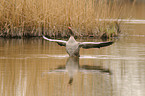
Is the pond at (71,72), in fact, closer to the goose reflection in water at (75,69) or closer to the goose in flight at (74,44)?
the goose reflection in water at (75,69)

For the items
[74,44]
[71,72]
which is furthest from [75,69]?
[74,44]

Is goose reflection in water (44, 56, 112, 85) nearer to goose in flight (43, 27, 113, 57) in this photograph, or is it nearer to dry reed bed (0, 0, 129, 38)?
goose in flight (43, 27, 113, 57)

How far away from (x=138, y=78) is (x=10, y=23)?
8989 mm

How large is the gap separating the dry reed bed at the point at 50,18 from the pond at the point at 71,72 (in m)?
3.30

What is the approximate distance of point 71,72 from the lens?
8.74 meters

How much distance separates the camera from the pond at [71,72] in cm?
695

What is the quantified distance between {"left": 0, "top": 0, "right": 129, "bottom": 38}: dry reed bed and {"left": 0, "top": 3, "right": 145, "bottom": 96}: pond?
130 inches

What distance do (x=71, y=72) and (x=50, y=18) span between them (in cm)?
817

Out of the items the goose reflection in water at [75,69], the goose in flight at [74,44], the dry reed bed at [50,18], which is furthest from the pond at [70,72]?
the dry reed bed at [50,18]

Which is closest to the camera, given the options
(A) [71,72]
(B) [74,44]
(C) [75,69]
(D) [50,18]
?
(A) [71,72]

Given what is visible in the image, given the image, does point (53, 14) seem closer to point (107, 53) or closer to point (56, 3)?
point (56, 3)

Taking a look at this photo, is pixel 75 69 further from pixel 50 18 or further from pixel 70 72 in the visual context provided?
pixel 50 18

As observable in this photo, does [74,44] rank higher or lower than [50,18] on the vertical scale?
lower

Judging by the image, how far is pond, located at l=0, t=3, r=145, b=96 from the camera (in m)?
6.95
